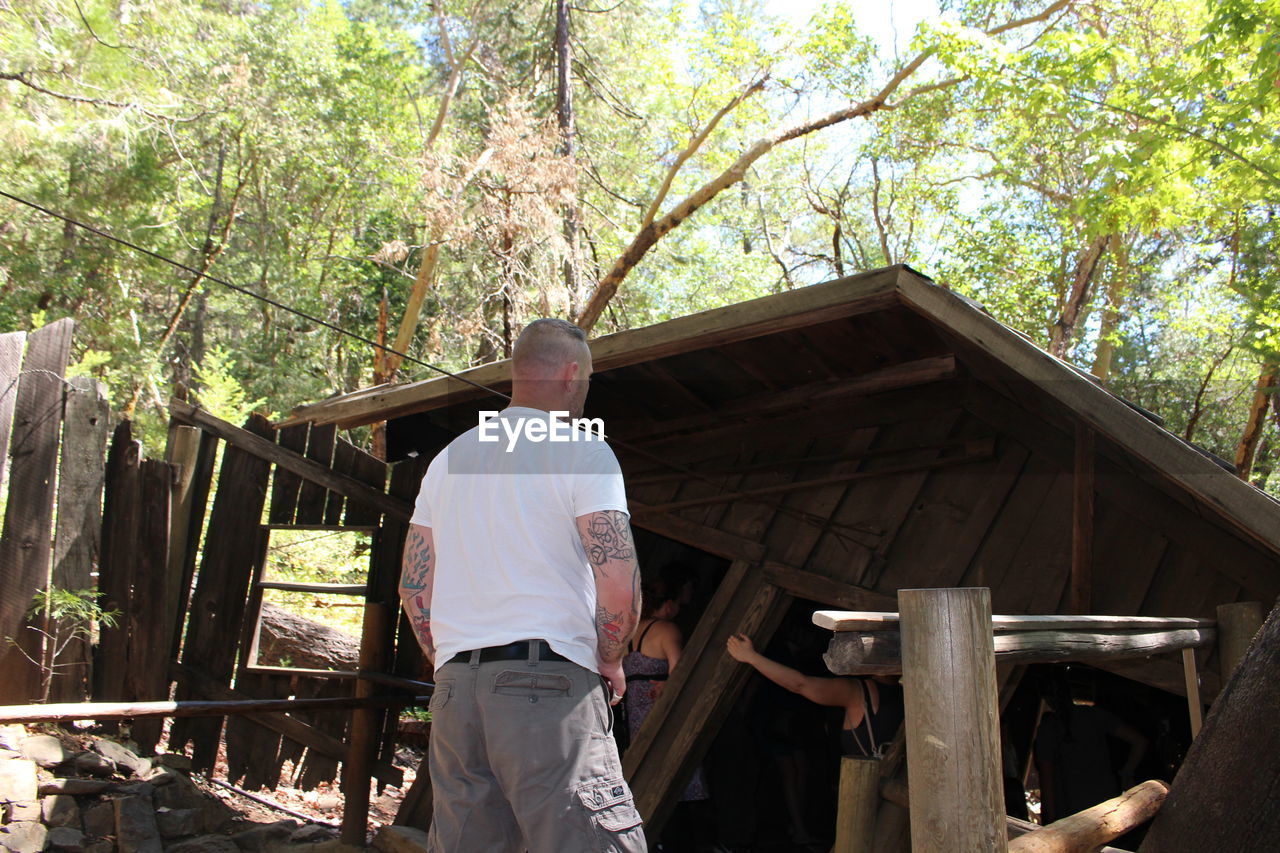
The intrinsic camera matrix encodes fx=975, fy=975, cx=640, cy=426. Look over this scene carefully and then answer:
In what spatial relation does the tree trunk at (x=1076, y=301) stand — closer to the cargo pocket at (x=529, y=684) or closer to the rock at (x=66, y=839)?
the rock at (x=66, y=839)

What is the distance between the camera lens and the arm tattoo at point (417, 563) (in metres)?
2.98

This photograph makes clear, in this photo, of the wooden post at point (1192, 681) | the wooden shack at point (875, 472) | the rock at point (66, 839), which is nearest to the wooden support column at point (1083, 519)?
the wooden shack at point (875, 472)

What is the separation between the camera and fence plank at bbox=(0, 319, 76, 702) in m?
5.24

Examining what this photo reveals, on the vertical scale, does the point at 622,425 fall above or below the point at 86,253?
below

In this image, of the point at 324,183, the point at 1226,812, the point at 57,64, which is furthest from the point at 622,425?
the point at 324,183

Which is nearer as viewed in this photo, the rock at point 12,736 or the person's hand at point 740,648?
the rock at point 12,736

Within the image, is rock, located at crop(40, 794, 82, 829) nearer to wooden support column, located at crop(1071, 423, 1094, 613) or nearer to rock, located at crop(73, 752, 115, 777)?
rock, located at crop(73, 752, 115, 777)

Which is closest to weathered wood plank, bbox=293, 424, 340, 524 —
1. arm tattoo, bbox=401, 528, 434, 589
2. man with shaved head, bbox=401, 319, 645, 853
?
arm tattoo, bbox=401, 528, 434, 589

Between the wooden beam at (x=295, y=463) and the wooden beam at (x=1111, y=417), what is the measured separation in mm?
3779

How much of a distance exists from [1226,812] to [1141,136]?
1123cm

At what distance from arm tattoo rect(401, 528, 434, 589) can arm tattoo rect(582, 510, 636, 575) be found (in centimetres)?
63

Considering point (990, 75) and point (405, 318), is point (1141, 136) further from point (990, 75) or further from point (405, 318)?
point (405, 318)

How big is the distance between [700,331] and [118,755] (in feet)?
13.4

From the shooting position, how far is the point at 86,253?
18.0 metres
